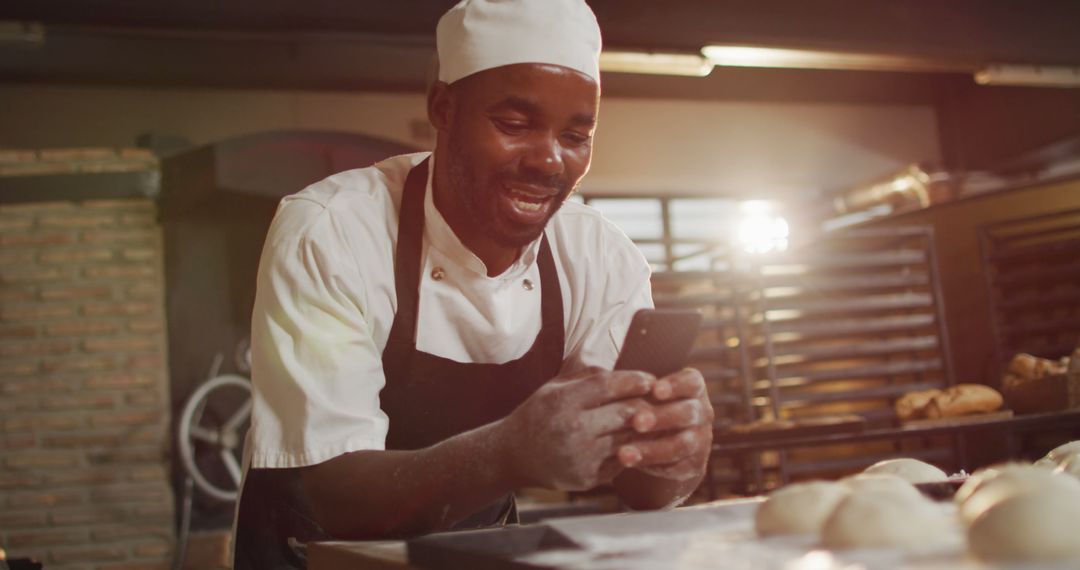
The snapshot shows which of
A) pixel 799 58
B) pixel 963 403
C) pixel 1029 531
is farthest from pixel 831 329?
pixel 1029 531

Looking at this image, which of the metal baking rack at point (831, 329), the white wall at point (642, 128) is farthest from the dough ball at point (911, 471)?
the white wall at point (642, 128)

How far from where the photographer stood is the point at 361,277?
4.54 feet

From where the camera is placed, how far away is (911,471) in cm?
109

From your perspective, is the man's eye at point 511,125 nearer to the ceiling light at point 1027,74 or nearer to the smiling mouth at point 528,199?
the smiling mouth at point 528,199

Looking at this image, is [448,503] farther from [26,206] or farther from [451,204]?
[26,206]

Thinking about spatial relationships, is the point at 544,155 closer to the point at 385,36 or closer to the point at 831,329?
the point at 831,329

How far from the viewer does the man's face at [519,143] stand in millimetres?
1381

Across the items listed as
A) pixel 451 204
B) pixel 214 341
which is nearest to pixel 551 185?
pixel 451 204

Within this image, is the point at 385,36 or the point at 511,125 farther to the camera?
the point at 385,36

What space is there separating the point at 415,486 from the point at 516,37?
26.3 inches

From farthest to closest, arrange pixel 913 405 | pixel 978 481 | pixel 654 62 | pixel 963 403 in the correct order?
pixel 654 62 → pixel 913 405 → pixel 963 403 → pixel 978 481

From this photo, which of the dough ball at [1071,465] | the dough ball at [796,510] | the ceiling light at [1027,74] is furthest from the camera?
the ceiling light at [1027,74]

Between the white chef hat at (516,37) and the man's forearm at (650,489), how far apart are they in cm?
58

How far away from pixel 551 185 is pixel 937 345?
3.70 meters
